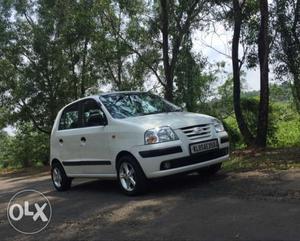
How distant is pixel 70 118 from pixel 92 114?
107 centimetres

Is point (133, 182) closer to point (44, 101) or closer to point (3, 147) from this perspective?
point (44, 101)

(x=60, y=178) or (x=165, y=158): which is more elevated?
(x=165, y=158)

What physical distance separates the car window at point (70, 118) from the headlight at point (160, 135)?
2.37 metres

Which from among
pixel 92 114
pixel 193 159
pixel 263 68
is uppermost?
pixel 263 68

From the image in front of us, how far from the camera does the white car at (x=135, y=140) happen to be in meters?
8.62

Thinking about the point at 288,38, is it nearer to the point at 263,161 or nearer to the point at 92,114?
the point at 263,161

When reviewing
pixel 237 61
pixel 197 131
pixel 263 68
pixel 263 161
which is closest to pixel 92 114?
pixel 197 131

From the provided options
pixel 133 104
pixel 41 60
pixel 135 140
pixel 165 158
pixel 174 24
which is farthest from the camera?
pixel 41 60

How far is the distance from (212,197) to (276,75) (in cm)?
778

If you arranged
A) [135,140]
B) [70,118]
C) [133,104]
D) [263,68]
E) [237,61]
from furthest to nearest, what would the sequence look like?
[237,61]
[263,68]
[70,118]
[133,104]
[135,140]

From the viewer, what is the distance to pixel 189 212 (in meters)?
7.25

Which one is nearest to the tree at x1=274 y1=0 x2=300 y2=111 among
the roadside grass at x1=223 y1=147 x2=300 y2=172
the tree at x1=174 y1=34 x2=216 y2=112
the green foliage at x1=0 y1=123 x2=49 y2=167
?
the roadside grass at x1=223 y1=147 x2=300 y2=172

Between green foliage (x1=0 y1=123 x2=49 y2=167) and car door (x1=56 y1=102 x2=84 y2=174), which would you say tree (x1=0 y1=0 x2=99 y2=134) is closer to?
green foliage (x1=0 y1=123 x2=49 y2=167)

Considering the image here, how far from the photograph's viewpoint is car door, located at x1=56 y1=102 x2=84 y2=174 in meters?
10.4
